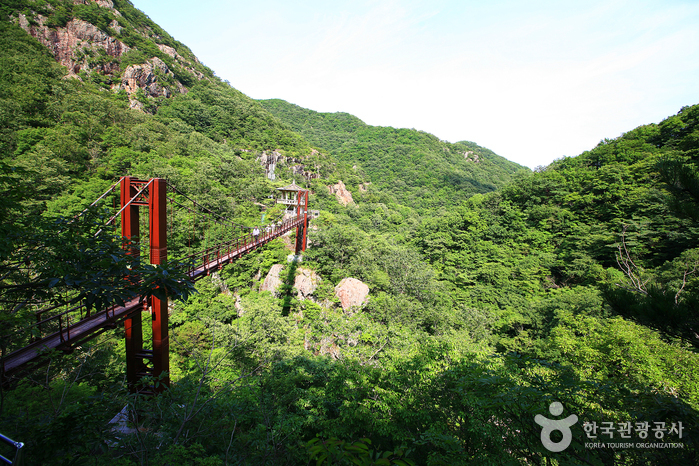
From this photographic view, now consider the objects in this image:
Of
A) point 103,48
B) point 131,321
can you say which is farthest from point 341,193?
point 103,48

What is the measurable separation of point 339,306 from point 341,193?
29.9 metres

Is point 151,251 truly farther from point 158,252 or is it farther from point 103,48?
point 103,48

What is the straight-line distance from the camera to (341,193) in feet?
141

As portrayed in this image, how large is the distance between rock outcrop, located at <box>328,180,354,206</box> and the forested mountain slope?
3.14m

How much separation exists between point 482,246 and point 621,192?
1213cm

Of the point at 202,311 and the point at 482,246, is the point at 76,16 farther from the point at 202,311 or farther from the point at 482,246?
the point at 482,246

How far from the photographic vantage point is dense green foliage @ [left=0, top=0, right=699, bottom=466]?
110 inches

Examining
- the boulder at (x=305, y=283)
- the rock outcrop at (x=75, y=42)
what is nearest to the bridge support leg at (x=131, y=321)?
the boulder at (x=305, y=283)

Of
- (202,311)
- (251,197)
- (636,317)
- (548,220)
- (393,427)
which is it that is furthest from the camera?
(548,220)

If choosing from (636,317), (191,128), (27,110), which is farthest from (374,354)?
(191,128)

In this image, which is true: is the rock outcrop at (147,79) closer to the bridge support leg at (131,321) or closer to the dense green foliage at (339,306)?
the dense green foliage at (339,306)

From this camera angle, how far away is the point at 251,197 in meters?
25.3

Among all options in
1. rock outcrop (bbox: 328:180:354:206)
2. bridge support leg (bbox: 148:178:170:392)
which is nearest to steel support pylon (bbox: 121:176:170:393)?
bridge support leg (bbox: 148:178:170:392)

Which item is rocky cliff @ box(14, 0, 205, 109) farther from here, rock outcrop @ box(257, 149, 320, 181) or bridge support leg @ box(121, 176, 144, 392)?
bridge support leg @ box(121, 176, 144, 392)
